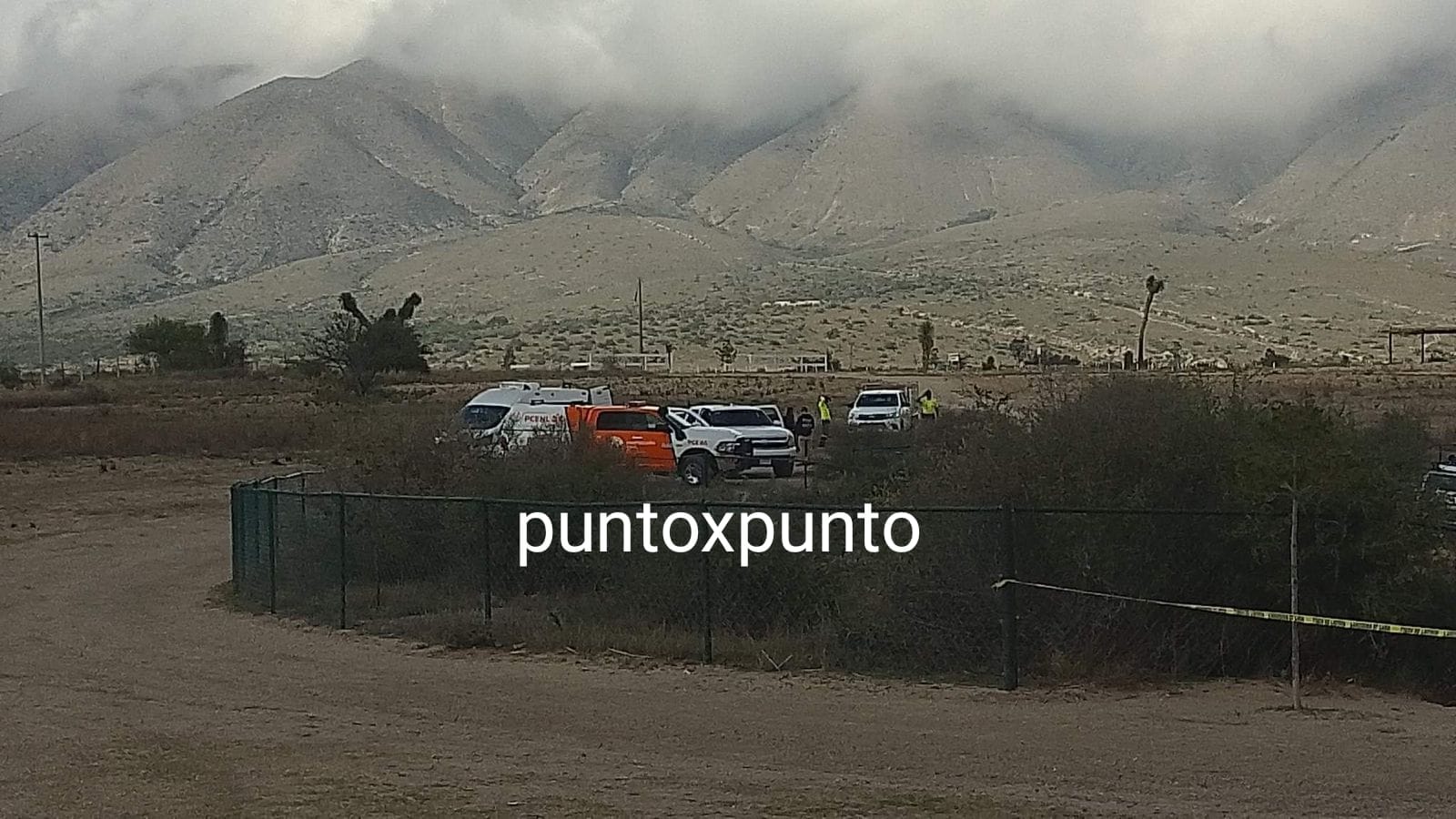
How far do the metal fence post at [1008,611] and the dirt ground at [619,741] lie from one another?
1.43ft

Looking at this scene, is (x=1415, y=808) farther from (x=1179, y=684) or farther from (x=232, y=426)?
(x=232, y=426)

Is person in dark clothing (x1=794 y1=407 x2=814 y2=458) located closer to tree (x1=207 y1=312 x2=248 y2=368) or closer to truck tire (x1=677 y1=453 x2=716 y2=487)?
truck tire (x1=677 y1=453 x2=716 y2=487)

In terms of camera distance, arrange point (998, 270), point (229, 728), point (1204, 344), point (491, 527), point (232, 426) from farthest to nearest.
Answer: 1. point (998, 270)
2. point (1204, 344)
3. point (232, 426)
4. point (491, 527)
5. point (229, 728)

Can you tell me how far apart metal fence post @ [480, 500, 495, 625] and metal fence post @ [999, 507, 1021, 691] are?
5.93m

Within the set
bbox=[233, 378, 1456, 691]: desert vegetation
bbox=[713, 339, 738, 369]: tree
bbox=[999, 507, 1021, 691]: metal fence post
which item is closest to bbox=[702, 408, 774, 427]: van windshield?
bbox=[233, 378, 1456, 691]: desert vegetation

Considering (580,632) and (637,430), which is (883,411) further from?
(580,632)

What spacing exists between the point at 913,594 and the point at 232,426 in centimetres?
4167

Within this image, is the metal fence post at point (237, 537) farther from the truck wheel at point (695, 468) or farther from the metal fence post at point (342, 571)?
the truck wheel at point (695, 468)

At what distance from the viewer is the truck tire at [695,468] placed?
3934 centimetres

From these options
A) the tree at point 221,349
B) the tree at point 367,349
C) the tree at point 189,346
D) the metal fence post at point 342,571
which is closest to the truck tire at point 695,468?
the metal fence post at point 342,571

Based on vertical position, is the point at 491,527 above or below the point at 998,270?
below

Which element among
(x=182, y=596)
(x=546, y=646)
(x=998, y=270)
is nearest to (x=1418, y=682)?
(x=546, y=646)

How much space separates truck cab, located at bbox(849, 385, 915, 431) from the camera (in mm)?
50459

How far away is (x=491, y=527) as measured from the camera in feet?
70.3
